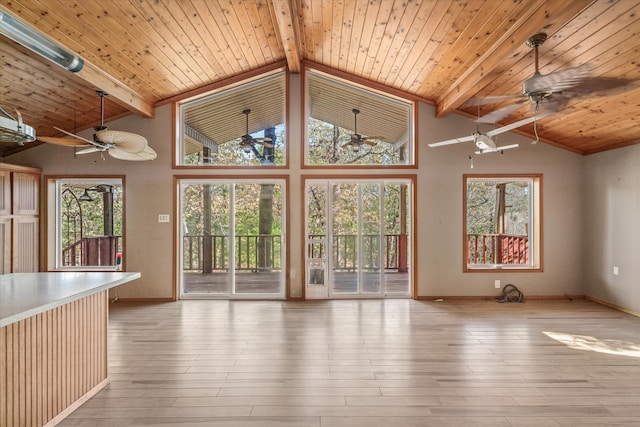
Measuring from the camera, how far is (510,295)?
587 centimetres

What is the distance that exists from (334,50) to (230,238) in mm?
3378

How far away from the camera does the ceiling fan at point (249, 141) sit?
570cm

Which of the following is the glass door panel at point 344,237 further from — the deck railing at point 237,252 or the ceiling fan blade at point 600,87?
the ceiling fan blade at point 600,87

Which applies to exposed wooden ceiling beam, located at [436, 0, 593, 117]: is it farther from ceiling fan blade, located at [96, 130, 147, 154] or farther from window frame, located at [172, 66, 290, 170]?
ceiling fan blade, located at [96, 130, 147, 154]

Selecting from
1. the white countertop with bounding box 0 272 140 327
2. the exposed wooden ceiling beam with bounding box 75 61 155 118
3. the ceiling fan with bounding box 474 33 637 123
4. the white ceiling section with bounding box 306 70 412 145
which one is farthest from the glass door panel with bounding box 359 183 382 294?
the white countertop with bounding box 0 272 140 327

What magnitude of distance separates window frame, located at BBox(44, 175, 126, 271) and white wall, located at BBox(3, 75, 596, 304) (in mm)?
85

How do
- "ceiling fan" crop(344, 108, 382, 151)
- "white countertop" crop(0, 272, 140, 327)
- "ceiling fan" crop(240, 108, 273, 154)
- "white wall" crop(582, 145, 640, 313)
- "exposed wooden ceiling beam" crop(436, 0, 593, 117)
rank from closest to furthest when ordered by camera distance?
1. "white countertop" crop(0, 272, 140, 327)
2. "exposed wooden ceiling beam" crop(436, 0, 593, 117)
3. "white wall" crop(582, 145, 640, 313)
4. "ceiling fan" crop(344, 108, 382, 151)
5. "ceiling fan" crop(240, 108, 273, 154)

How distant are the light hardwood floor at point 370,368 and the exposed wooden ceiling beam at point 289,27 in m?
3.56

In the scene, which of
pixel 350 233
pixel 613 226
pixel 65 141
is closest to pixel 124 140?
pixel 65 141

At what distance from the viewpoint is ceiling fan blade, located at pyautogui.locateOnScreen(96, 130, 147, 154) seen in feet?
12.6

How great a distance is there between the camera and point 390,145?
6.03 metres

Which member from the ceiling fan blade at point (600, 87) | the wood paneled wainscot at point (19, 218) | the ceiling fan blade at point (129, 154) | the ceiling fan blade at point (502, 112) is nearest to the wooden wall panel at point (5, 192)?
the wood paneled wainscot at point (19, 218)

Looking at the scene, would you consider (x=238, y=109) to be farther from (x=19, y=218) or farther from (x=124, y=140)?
(x=19, y=218)

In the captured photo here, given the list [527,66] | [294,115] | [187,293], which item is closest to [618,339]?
[527,66]
